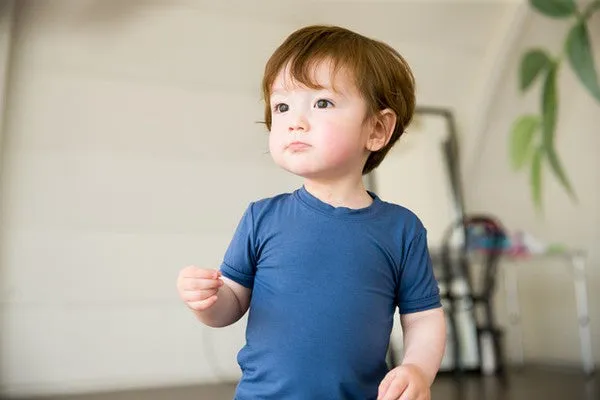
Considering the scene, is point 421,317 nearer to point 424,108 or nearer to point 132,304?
point 132,304

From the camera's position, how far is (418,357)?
0.79 meters

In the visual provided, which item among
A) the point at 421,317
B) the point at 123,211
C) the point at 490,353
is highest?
the point at 123,211

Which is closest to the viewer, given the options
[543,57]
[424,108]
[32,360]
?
[543,57]

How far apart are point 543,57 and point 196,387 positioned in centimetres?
188

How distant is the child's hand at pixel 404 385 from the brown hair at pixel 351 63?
321 mm

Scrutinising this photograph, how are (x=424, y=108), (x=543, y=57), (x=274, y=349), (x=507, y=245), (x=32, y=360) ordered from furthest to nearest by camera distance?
(x=424, y=108) < (x=507, y=245) < (x=32, y=360) < (x=543, y=57) < (x=274, y=349)

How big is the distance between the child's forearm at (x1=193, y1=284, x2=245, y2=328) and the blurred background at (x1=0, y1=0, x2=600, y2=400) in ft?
4.95

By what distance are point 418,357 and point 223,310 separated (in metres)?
0.25

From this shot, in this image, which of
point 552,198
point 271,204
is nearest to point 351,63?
point 271,204

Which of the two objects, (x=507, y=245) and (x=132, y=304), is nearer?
(x=132, y=304)

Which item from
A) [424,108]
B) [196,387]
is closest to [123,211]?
[196,387]

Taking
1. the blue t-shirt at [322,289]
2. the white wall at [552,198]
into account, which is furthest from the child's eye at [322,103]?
the white wall at [552,198]

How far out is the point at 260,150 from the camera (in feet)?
9.87

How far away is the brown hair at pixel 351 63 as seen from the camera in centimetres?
80
